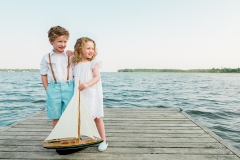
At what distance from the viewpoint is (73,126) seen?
2539mm

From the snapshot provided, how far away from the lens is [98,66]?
281 centimetres

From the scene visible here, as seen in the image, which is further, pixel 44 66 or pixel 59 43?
pixel 44 66

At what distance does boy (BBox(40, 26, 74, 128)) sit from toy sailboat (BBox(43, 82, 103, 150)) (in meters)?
0.30

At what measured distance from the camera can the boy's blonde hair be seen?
2.64 meters

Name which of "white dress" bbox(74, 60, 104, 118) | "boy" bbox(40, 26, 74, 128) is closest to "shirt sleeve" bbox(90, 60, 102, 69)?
"white dress" bbox(74, 60, 104, 118)

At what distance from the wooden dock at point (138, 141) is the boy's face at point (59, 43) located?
1.40m

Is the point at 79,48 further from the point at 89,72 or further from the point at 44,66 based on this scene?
the point at 44,66

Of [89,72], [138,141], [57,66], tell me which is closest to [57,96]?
[57,66]

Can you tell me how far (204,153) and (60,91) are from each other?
2114mm

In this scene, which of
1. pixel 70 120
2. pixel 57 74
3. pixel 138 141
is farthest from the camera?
pixel 138 141

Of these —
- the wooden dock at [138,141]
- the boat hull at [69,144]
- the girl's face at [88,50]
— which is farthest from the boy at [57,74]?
the wooden dock at [138,141]

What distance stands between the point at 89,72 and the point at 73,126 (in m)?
0.73

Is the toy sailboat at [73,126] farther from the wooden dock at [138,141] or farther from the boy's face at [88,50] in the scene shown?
the boy's face at [88,50]

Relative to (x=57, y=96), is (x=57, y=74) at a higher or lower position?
higher
